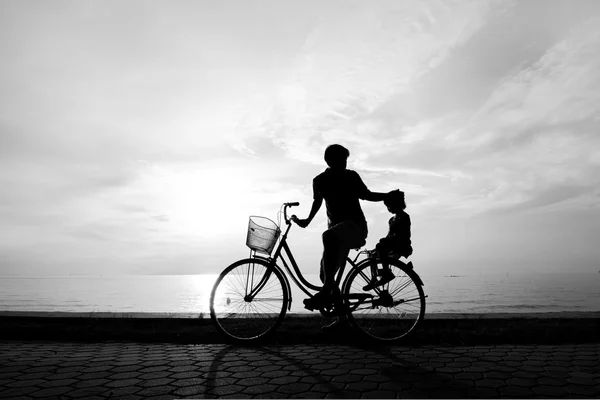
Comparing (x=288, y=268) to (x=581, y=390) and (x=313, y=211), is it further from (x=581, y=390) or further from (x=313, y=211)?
(x=581, y=390)

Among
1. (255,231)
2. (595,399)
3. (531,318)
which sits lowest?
(595,399)

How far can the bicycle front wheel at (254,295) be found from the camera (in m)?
5.25

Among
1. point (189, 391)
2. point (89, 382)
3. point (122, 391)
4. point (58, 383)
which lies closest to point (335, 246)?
point (189, 391)

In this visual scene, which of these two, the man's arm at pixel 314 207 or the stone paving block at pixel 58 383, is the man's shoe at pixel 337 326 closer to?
the man's arm at pixel 314 207

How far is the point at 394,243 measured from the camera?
5297 millimetres

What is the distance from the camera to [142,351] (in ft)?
16.1

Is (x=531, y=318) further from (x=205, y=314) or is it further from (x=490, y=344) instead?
(x=205, y=314)

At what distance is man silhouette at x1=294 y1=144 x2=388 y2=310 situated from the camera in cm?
506

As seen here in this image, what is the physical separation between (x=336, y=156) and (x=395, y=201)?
3.19ft

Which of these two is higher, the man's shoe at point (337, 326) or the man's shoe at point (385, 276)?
the man's shoe at point (385, 276)

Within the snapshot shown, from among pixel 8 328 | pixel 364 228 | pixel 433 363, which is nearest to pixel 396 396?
pixel 433 363

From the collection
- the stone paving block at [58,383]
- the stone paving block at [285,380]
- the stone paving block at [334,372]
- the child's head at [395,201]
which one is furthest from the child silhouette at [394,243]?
the stone paving block at [58,383]

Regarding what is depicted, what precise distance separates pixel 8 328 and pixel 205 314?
9.26 ft

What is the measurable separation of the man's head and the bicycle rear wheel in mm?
1328
